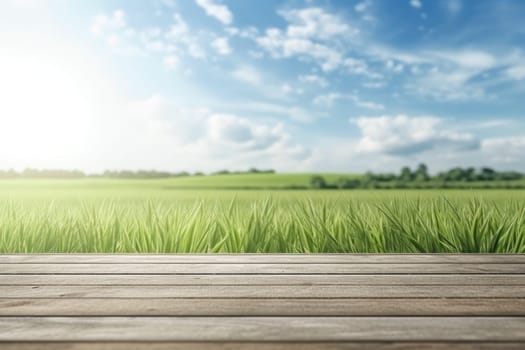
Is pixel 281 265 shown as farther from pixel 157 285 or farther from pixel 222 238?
pixel 222 238

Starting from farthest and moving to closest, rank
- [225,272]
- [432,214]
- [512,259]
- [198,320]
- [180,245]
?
1. [432,214]
2. [180,245]
3. [512,259]
4. [225,272]
5. [198,320]

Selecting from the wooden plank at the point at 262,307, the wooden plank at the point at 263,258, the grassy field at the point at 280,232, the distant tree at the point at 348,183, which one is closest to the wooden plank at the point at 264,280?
the wooden plank at the point at 262,307

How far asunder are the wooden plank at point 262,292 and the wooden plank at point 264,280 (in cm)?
8

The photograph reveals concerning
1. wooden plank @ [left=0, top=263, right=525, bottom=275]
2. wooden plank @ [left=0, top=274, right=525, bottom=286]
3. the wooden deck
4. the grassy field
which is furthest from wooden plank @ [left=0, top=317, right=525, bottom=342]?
the grassy field

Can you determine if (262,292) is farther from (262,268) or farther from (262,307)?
(262,268)

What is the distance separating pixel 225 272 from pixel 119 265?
59 centimetres

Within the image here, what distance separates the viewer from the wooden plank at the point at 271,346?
48.2 inches

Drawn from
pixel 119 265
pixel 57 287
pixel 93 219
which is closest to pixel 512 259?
pixel 119 265

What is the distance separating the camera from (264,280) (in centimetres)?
201

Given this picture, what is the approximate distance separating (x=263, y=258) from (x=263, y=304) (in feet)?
3.39

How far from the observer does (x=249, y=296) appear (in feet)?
5.68

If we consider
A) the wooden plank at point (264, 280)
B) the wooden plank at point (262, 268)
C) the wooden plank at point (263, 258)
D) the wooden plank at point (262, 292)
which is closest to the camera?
the wooden plank at point (262, 292)

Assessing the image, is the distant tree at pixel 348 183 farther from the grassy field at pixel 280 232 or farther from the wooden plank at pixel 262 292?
the wooden plank at pixel 262 292

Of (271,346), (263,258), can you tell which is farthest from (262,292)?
(263,258)
